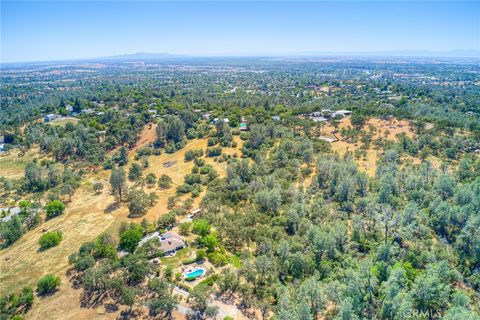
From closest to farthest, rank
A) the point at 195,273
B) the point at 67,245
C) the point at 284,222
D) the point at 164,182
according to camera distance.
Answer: the point at 195,273 < the point at 67,245 < the point at 284,222 < the point at 164,182

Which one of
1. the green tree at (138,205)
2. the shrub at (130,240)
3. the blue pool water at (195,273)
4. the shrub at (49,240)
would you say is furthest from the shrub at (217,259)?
the shrub at (49,240)

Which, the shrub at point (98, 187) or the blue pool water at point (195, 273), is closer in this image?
the blue pool water at point (195, 273)

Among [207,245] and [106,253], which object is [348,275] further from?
[106,253]

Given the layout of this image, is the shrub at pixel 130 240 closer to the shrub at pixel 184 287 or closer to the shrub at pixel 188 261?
Answer: the shrub at pixel 188 261

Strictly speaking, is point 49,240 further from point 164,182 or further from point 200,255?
point 200,255

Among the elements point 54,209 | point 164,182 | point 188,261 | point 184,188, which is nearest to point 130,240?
point 188,261
